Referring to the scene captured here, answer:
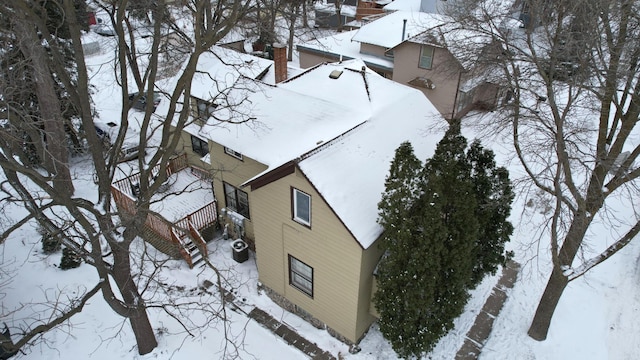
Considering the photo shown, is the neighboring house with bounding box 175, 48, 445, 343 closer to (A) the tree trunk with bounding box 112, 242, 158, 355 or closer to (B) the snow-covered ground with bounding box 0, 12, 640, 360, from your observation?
(B) the snow-covered ground with bounding box 0, 12, 640, 360

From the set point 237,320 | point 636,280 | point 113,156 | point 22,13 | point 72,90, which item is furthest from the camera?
point 636,280

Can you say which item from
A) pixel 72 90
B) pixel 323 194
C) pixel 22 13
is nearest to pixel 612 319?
pixel 323 194

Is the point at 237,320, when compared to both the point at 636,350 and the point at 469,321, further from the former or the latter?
the point at 636,350

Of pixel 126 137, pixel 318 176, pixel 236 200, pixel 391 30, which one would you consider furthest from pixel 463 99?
pixel 126 137

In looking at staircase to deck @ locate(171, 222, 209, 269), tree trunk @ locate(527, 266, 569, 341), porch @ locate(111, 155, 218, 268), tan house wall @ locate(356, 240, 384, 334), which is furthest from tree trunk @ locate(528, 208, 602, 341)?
staircase to deck @ locate(171, 222, 209, 269)

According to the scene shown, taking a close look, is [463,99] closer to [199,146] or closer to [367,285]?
[199,146]

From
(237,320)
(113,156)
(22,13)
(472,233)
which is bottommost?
(237,320)
